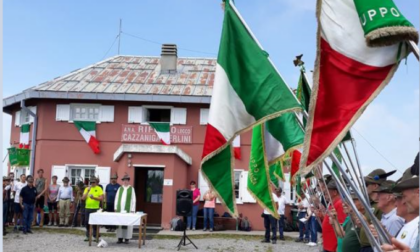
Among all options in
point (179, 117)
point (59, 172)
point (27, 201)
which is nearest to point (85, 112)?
point (59, 172)

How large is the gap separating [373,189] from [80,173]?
17.0 meters

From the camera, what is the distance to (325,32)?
388cm

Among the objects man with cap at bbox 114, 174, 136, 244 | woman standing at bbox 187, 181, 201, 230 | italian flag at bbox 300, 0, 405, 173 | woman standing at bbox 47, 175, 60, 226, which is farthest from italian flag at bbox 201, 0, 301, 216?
woman standing at bbox 47, 175, 60, 226

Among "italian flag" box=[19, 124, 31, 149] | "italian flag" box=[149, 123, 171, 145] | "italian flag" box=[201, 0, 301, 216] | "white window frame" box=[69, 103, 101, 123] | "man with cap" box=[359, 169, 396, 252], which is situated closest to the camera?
"italian flag" box=[201, 0, 301, 216]

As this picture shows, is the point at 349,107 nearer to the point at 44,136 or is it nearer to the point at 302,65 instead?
the point at 302,65

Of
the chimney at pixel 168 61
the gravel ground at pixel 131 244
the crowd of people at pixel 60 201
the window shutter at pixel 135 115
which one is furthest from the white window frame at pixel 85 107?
the gravel ground at pixel 131 244

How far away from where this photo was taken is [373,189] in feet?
21.2

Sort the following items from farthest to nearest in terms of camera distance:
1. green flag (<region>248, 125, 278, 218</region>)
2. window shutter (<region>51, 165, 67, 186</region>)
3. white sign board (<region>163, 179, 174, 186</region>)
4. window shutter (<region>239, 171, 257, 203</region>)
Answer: window shutter (<region>51, 165, 67, 186</region>) → window shutter (<region>239, 171, 257, 203</region>) → white sign board (<region>163, 179, 174, 186</region>) → green flag (<region>248, 125, 278, 218</region>)

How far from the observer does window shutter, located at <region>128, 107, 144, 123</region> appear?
2152cm

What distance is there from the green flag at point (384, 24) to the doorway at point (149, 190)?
Result: 18.7m

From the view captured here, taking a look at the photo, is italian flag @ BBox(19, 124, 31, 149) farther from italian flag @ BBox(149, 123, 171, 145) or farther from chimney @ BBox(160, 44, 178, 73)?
chimney @ BBox(160, 44, 178, 73)

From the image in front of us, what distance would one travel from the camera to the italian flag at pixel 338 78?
3668mm

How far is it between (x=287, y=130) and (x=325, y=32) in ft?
10.9

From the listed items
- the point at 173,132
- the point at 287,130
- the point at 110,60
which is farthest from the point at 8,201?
the point at 287,130
